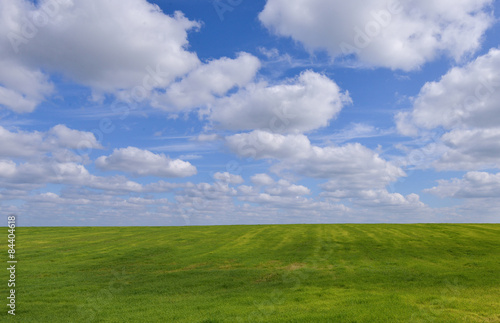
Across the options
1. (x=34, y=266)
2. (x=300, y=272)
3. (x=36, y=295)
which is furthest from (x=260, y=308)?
(x=34, y=266)

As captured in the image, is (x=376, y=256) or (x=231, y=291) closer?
(x=231, y=291)

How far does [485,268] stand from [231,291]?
80.2 feet

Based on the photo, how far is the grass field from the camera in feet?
65.2

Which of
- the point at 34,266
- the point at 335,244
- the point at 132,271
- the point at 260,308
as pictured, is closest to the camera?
the point at 260,308

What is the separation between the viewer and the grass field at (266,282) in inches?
782

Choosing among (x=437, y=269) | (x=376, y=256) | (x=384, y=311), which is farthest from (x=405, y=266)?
(x=384, y=311)

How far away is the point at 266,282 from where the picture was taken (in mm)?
29281

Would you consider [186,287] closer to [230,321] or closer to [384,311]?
[230,321]

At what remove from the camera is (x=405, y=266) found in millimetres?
34156

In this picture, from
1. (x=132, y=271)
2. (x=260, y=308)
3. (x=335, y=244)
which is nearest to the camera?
(x=260, y=308)

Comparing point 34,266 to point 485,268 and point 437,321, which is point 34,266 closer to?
point 437,321

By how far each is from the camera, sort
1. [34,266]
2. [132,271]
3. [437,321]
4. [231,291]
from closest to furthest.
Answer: [437,321]
[231,291]
[132,271]
[34,266]

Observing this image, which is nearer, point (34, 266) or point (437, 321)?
point (437, 321)

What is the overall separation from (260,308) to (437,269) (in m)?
21.0
